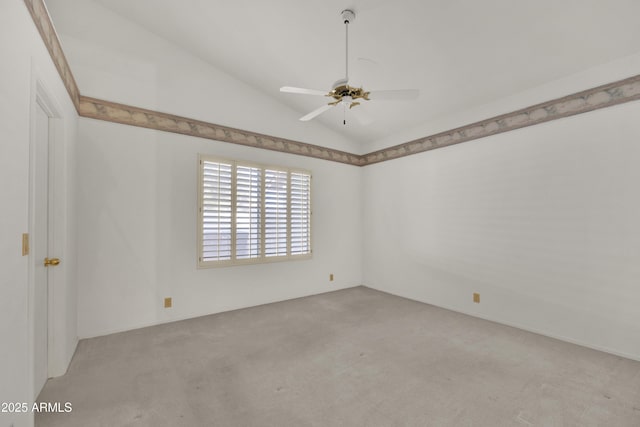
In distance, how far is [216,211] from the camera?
3.71 m

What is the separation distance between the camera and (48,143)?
2.25 metres

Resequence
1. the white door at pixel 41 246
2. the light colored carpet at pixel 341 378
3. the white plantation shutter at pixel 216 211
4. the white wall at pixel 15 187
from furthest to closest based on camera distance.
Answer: the white plantation shutter at pixel 216 211, the white door at pixel 41 246, the light colored carpet at pixel 341 378, the white wall at pixel 15 187

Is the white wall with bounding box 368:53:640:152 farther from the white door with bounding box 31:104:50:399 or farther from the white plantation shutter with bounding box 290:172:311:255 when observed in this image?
the white door with bounding box 31:104:50:399

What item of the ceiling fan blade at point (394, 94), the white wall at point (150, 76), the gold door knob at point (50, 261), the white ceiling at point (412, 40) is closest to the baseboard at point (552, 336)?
the white ceiling at point (412, 40)

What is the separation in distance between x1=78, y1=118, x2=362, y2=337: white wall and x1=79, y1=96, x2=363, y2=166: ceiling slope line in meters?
0.09

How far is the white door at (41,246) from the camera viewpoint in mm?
1989

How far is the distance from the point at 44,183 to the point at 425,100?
161 inches

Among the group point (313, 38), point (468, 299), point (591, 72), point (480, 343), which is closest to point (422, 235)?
point (468, 299)

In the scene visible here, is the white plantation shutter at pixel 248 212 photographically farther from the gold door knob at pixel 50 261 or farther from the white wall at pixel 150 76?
the gold door knob at pixel 50 261

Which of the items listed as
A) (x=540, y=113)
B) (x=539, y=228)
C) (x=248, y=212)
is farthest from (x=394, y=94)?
(x=248, y=212)

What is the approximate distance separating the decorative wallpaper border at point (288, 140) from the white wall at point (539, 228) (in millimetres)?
108

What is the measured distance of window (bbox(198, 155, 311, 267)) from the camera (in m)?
3.68

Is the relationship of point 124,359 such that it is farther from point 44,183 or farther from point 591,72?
point 591,72

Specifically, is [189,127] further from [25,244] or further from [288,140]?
[25,244]
